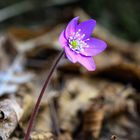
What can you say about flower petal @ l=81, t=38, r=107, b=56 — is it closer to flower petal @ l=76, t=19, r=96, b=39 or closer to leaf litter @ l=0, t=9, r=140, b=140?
flower petal @ l=76, t=19, r=96, b=39

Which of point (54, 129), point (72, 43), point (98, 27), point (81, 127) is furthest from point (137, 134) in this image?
point (98, 27)

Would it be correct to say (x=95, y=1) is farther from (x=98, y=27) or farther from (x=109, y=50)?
(x=109, y=50)

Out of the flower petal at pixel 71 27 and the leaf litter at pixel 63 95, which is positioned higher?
the flower petal at pixel 71 27

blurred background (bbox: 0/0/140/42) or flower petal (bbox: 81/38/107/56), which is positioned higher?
flower petal (bbox: 81/38/107/56)

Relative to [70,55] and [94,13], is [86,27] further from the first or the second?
[94,13]

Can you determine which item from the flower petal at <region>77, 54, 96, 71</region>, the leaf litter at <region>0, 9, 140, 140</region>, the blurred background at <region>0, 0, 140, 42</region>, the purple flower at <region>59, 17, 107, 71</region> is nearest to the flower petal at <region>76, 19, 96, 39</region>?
the purple flower at <region>59, 17, 107, 71</region>

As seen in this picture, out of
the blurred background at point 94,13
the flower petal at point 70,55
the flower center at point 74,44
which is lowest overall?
the blurred background at point 94,13

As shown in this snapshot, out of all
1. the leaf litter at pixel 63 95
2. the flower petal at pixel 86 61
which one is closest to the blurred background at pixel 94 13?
the leaf litter at pixel 63 95

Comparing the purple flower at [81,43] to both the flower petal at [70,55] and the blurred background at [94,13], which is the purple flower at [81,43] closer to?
the flower petal at [70,55]

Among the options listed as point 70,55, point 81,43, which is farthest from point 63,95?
point 70,55
